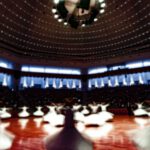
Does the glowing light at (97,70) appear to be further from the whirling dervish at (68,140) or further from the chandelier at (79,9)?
the whirling dervish at (68,140)

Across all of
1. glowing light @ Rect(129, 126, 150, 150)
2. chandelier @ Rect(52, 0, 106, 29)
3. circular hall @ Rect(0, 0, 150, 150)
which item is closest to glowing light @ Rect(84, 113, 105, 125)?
circular hall @ Rect(0, 0, 150, 150)

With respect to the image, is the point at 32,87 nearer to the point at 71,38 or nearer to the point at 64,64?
the point at 64,64

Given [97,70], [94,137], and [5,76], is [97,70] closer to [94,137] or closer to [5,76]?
[5,76]

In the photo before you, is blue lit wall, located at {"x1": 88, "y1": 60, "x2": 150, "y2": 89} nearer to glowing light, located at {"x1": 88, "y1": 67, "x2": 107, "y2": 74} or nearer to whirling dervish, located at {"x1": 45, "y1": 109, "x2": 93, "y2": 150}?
glowing light, located at {"x1": 88, "y1": 67, "x2": 107, "y2": 74}

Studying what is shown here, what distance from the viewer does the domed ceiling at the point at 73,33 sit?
14.3m

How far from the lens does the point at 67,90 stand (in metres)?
19.1

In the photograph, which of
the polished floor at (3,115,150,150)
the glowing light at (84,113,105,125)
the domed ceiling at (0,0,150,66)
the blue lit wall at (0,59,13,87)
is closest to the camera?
the polished floor at (3,115,150,150)

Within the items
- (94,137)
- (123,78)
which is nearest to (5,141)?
(94,137)

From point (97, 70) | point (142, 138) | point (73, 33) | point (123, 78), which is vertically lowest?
point (142, 138)

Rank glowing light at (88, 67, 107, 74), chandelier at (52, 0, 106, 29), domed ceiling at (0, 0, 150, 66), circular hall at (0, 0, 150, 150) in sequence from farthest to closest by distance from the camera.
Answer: glowing light at (88, 67, 107, 74) < domed ceiling at (0, 0, 150, 66) < circular hall at (0, 0, 150, 150) < chandelier at (52, 0, 106, 29)

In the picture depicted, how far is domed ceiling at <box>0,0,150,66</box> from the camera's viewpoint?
14.3 metres

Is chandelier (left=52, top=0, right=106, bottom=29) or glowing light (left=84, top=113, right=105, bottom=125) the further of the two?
chandelier (left=52, top=0, right=106, bottom=29)

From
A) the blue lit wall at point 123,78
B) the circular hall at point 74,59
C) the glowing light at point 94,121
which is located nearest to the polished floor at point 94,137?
the glowing light at point 94,121

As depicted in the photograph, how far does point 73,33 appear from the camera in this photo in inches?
710
